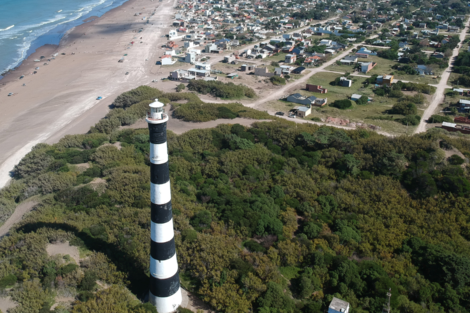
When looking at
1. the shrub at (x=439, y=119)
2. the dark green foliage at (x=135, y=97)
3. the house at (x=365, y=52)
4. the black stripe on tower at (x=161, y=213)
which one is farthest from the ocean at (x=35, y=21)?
the shrub at (x=439, y=119)

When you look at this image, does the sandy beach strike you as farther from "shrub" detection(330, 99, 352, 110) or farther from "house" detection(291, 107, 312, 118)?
"shrub" detection(330, 99, 352, 110)

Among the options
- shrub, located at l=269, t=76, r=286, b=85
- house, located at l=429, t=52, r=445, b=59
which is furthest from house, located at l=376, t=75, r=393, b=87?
house, located at l=429, t=52, r=445, b=59

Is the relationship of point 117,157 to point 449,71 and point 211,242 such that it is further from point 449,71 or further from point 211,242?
point 449,71

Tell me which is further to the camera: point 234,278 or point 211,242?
point 211,242

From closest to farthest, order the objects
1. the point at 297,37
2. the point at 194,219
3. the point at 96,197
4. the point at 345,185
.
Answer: the point at 194,219 < the point at 96,197 < the point at 345,185 < the point at 297,37

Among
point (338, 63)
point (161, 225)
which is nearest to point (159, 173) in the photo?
point (161, 225)

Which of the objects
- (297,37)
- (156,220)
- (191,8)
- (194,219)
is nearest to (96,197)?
(194,219)
